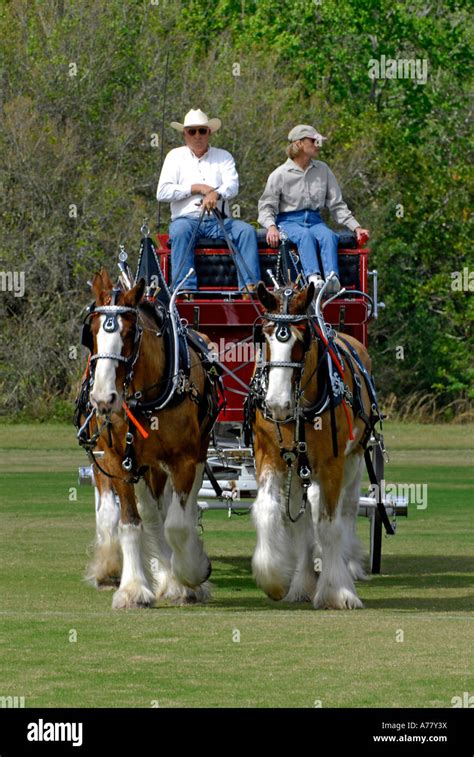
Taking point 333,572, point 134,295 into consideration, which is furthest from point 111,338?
point 333,572

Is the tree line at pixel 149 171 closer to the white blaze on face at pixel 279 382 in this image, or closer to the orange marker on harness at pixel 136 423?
the orange marker on harness at pixel 136 423

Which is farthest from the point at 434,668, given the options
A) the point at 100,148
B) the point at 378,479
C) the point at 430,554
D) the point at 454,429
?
the point at 100,148

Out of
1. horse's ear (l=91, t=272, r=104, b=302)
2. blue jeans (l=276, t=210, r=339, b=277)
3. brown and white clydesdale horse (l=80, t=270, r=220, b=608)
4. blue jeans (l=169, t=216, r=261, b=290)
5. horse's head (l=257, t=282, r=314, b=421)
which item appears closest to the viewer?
horse's head (l=257, t=282, r=314, b=421)

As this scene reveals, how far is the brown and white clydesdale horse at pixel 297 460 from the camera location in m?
11.0

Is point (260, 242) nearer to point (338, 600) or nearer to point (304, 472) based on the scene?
point (304, 472)

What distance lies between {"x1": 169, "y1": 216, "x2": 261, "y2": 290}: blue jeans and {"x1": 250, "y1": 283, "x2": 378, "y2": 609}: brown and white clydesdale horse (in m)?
1.54

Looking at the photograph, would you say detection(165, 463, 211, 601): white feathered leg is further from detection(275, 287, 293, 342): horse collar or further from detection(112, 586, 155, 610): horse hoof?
detection(275, 287, 293, 342): horse collar

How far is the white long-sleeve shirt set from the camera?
13391 mm

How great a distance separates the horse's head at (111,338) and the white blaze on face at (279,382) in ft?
2.85

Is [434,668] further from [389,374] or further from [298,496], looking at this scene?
[389,374]

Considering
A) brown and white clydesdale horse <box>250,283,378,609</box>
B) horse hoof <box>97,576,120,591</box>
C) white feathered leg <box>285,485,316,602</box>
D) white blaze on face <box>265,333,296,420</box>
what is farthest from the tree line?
white blaze on face <box>265,333,296,420</box>

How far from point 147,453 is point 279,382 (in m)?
1.15

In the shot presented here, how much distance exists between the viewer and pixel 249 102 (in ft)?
136
